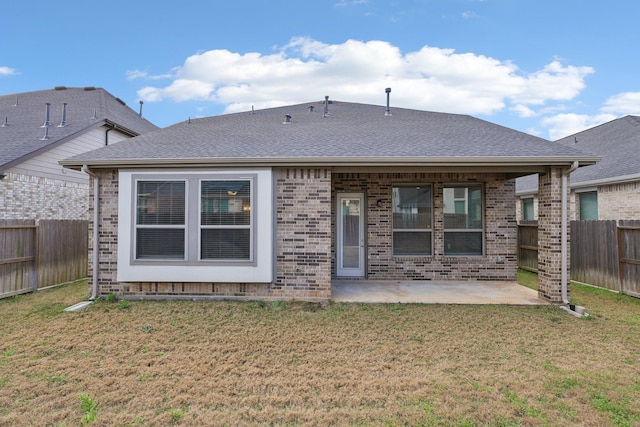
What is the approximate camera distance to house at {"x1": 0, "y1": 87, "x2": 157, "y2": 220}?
9.50 metres

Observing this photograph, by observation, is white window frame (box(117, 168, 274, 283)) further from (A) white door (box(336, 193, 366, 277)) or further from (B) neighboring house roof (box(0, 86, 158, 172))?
(B) neighboring house roof (box(0, 86, 158, 172))

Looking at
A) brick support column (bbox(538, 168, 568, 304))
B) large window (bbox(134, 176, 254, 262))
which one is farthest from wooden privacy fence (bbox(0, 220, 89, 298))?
brick support column (bbox(538, 168, 568, 304))

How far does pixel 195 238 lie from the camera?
639 cm

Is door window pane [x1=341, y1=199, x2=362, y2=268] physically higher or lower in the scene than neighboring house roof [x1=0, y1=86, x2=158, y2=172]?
lower

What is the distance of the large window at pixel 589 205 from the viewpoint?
1075cm

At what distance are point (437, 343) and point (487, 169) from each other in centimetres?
371

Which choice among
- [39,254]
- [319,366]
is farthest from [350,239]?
[39,254]

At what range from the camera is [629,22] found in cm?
1153

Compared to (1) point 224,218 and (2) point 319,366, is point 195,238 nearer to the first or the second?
(1) point 224,218

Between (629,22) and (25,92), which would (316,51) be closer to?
(629,22)

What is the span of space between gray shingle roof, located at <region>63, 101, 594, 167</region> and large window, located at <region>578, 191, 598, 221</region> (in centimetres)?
485

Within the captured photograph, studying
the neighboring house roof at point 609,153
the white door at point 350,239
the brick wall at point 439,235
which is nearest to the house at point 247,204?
the brick wall at point 439,235

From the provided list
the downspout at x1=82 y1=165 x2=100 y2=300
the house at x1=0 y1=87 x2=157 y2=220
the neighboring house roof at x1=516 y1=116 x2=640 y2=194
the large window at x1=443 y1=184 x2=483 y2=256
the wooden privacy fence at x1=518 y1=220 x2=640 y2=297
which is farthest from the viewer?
the neighboring house roof at x1=516 y1=116 x2=640 y2=194

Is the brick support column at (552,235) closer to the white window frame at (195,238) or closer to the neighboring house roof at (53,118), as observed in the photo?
the white window frame at (195,238)
